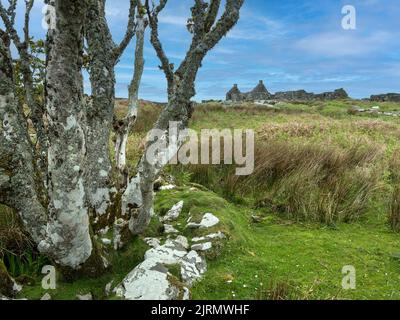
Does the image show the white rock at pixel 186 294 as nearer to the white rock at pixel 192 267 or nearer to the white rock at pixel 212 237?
the white rock at pixel 192 267

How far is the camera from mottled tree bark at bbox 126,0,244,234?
14.7 ft

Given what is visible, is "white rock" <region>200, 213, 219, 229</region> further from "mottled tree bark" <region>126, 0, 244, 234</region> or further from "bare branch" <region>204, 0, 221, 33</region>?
"bare branch" <region>204, 0, 221, 33</region>

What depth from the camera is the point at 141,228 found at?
526cm

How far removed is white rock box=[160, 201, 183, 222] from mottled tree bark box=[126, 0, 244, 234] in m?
1.11

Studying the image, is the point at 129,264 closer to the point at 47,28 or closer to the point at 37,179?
the point at 37,179

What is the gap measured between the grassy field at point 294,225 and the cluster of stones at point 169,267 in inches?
5.9

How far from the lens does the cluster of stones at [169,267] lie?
4109mm

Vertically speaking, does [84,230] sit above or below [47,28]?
below

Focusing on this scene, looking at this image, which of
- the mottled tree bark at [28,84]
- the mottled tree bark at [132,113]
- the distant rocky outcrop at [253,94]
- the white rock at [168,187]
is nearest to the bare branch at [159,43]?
the mottled tree bark at [132,113]

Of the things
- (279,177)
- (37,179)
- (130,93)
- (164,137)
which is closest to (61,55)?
(164,137)

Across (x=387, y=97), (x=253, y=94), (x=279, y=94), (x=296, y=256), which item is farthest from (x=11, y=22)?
(x=279, y=94)

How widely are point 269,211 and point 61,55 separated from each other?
547cm

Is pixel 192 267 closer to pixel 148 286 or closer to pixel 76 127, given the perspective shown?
pixel 148 286

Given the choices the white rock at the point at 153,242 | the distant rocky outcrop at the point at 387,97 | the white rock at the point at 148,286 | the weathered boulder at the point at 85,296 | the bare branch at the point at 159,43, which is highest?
the distant rocky outcrop at the point at 387,97
